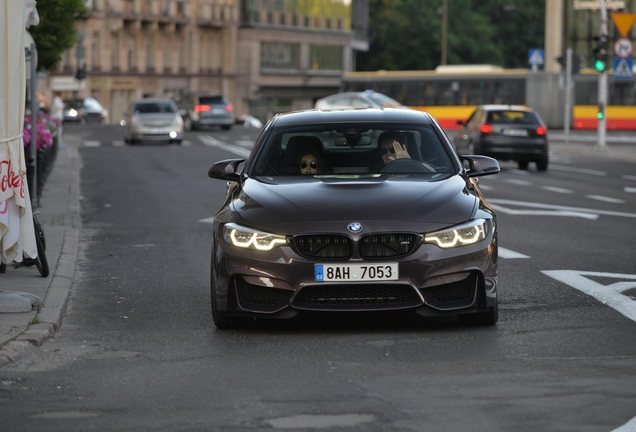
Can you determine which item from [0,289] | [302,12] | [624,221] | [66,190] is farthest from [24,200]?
[302,12]

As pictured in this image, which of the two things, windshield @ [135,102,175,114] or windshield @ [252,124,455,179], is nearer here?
windshield @ [252,124,455,179]

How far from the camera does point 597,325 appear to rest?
8398 millimetres

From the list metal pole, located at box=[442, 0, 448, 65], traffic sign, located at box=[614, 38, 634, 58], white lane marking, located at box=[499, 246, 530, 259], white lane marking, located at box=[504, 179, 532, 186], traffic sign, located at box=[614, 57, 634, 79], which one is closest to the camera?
white lane marking, located at box=[499, 246, 530, 259]

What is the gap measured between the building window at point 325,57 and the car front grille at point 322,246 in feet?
319

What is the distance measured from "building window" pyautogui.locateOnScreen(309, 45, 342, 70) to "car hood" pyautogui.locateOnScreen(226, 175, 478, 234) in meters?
96.4

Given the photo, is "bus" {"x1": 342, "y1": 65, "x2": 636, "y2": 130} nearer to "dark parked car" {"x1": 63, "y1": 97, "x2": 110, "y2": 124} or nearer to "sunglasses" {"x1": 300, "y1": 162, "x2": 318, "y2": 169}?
"dark parked car" {"x1": 63, "y1": 97, "x2": 110, "y2": 124}

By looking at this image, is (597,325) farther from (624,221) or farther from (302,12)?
(302,12)

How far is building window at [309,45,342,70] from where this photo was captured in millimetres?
105000

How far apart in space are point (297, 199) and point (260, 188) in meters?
0.49

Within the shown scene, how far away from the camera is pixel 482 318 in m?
8.34

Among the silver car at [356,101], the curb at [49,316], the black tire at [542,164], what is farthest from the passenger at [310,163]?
the silver car at [356,101]

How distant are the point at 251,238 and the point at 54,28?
20.6 m

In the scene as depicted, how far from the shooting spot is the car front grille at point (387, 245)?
7949 mm

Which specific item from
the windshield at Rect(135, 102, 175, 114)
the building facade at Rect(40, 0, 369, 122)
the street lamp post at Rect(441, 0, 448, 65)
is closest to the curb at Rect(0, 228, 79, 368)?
the windshield at Rect(135, 102, 175, 114)
